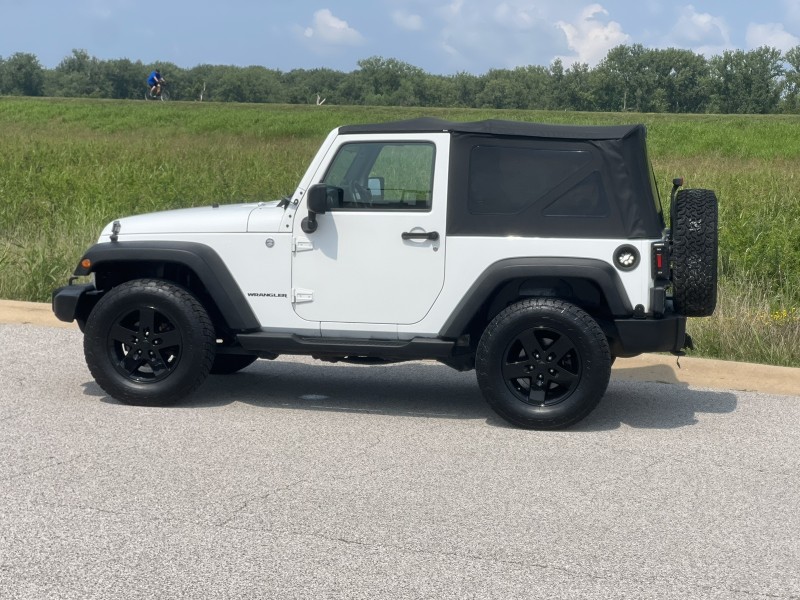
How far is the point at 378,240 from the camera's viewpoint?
6863mm

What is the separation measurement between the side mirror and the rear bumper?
5.91 ft

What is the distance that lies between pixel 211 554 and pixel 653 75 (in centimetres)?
11535

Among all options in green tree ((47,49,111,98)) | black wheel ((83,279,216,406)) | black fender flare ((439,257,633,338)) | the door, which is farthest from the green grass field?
green tree ((47,49,111,98))

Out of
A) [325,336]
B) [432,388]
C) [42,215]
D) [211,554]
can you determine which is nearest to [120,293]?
[325,336]

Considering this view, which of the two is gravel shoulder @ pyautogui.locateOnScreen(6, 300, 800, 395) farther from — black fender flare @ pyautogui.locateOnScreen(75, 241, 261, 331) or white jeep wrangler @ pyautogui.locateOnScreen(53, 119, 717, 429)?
black fender flare @ pyautogui.locateOnScreen(75, 241, 261, 331)

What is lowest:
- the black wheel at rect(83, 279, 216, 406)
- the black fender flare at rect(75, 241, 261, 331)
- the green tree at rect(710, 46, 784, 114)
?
the black wheel at rect(83, 279, 216, 406)

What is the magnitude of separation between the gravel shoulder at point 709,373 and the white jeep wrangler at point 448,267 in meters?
1.16

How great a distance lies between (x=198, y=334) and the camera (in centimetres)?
701

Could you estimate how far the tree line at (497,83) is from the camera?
108188mm

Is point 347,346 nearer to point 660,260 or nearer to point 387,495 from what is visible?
point 387,495

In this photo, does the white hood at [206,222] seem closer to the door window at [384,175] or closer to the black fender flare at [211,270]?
the black fender flare at [211,270]

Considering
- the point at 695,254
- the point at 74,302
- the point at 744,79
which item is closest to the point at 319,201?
the point at 74,302

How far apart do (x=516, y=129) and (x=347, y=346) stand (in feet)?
5.38

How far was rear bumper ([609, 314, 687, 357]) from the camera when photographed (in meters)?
6.63
